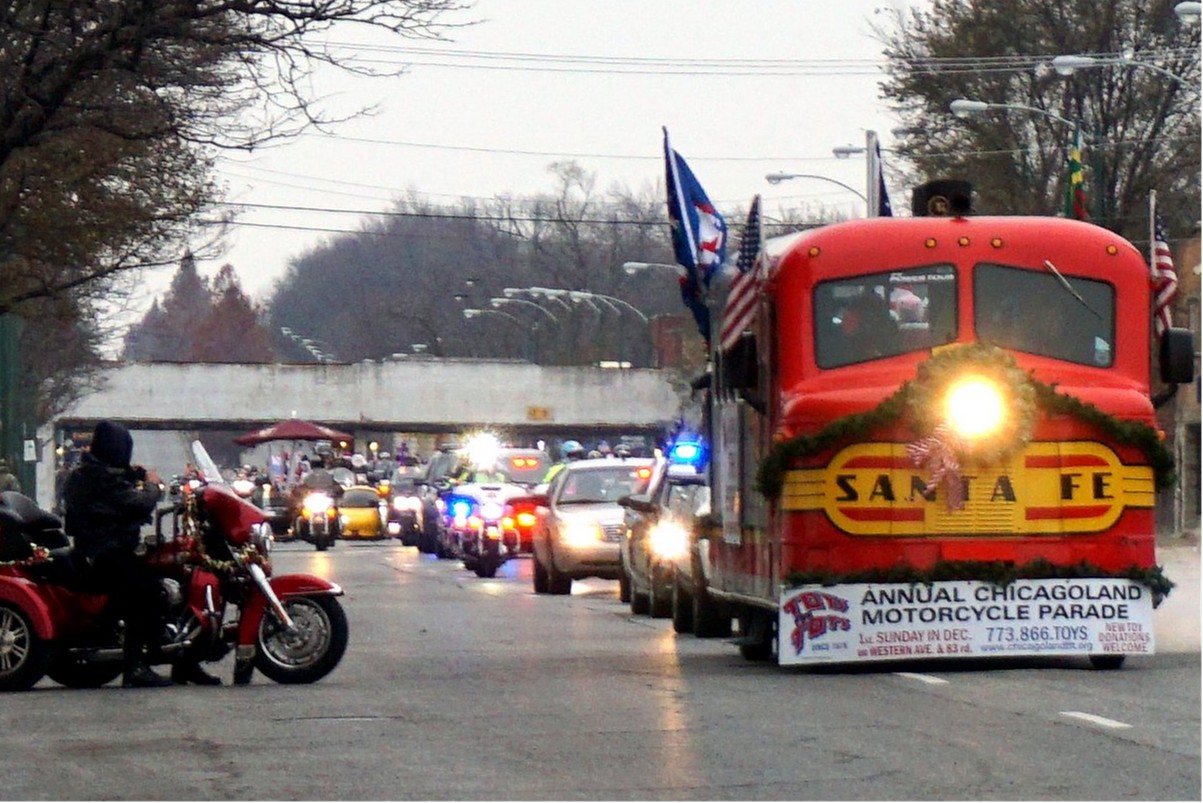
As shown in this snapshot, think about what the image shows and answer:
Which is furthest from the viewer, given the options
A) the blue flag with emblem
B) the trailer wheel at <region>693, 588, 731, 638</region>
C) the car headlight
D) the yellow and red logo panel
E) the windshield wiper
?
the car headlight

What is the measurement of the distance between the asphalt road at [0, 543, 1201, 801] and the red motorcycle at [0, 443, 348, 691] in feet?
0.85

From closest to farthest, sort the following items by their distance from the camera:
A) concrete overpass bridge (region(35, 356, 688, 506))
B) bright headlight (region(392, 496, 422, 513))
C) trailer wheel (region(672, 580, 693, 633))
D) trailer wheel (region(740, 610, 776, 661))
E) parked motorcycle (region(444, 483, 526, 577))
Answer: trailer wheel (region(740, 610, 776, 661)) < trailer wheel (region(672, 580, 693, 633)) < parked motorcycle (region(444, 483, 526, 577)) < bright headlight (region(392, 496, 422, 513)) < concrete overpass bridge (region(35, 356, 688, 506))

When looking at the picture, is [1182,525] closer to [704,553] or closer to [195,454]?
[704,553]

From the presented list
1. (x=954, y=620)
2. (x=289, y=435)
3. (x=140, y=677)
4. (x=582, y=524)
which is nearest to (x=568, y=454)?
(x=582, y=524)

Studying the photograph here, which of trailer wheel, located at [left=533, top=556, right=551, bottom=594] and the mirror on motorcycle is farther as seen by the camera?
trailer wheel, located at [left=533, top=556, right=551, bottom=594]

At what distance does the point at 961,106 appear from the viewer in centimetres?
4403

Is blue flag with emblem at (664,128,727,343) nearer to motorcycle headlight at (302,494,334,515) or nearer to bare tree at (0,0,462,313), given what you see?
bare tree at (0,0,462,313)

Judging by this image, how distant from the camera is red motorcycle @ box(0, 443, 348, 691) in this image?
15.6 meters

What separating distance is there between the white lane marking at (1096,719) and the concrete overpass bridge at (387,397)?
8023 cm

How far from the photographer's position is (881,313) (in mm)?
15844

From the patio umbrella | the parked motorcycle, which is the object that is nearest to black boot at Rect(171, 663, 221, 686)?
the parked motorcycle

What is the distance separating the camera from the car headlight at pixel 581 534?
3012 centimetres

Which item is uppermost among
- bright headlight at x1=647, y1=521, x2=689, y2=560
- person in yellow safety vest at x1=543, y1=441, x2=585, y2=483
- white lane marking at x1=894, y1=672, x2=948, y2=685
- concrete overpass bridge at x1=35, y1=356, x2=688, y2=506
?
concrete overpass bridge at x1=35, y1=356, x2=688, y2=506

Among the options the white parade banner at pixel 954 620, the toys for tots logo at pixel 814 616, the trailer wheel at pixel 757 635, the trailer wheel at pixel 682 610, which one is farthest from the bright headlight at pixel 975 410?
the trailer wheel at pixel 682 610
